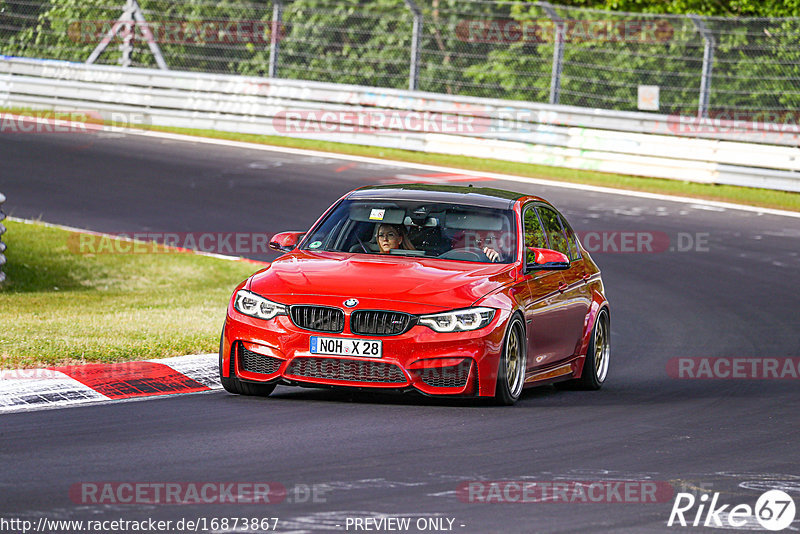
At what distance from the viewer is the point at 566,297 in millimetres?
10789

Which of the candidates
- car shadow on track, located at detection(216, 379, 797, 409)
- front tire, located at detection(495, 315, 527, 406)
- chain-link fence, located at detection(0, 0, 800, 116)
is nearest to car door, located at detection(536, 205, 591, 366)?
car shadow on track, located at detection(216, 379, 797, 409)

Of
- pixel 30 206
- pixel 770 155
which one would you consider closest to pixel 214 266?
pixel 30 206

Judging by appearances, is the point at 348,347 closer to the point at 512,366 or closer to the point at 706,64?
the point at 512,366

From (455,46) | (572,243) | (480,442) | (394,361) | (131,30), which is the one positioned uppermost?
(455,46)

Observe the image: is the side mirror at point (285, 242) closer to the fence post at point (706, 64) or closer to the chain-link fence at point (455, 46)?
the chain-link fence at point (455, 46)

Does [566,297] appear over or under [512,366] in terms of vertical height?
over

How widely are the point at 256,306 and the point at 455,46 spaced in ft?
58.0

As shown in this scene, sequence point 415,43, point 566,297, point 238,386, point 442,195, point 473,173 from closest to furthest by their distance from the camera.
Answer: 1. point 238,386
2. point 442,195
3. point 566,297
4. point 473,173
5. point 415,43

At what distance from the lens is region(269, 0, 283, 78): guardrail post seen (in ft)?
89.9

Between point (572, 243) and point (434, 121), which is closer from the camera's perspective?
point (572, 243)

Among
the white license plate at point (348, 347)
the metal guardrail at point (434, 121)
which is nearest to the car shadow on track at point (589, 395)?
the white license plate at point (348, 347)

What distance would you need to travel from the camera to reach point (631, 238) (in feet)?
63.9

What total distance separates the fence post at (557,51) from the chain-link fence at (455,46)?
0.02 metres

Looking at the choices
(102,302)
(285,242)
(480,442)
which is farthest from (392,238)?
(102,302)
